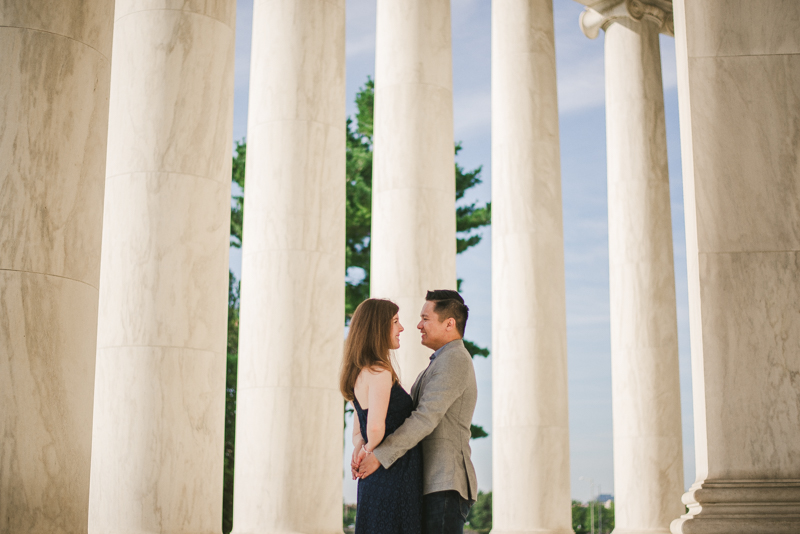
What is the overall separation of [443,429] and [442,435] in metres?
0.92

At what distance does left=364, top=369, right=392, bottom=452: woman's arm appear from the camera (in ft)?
415

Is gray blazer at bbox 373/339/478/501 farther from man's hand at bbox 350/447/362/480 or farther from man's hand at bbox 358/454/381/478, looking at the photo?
man's hand at bbox 350/447/362/480

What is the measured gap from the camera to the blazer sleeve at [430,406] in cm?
12650

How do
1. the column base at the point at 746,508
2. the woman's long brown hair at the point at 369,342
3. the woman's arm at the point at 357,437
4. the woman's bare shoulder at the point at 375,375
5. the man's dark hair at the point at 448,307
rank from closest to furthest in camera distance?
the woman's bare shoulder at the point at 375,375 < the woman's long brown hair at the point at 369,342 < the woman's arm at the point at 357,437 < the column base at the point at 746,508 < the man's dark hair at the point at 448,307

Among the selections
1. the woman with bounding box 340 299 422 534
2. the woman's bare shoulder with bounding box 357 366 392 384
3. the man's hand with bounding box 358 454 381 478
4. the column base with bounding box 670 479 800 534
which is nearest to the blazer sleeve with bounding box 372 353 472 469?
the man's hand with bounding box 358 454 381 478

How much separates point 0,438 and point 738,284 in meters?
124

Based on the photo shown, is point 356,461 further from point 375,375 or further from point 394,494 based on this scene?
point 375,375

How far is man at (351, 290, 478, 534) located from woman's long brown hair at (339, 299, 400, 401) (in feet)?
23.0

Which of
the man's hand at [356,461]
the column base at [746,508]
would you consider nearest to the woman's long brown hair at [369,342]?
the man's hand at [356,461]

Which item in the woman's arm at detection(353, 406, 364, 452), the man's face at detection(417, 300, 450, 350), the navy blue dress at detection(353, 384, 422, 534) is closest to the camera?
the navy blue dress at detection(353, 384, 422, 534)

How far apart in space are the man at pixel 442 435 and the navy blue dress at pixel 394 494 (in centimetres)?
171

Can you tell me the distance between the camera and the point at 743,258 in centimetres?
Answer: 14812

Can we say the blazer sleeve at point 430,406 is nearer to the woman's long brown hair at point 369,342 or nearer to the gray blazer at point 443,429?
the gray blazer at point 443,429

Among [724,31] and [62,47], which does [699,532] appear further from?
[62,47]
